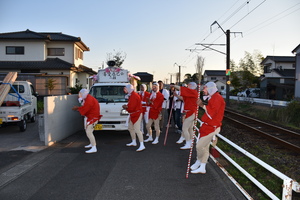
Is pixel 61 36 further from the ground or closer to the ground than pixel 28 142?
further from the ground

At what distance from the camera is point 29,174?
554 cm

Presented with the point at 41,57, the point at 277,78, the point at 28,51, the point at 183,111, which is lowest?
the point at 183,111

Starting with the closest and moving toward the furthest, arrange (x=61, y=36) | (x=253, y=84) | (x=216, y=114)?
(x=216, y=114) < (x=61, y=36) < (x=253, y=84)

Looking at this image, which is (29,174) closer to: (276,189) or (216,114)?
(216,114)

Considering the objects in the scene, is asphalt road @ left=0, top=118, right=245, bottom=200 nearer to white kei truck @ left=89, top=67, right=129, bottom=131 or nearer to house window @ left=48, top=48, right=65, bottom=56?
white kei truck @ left=89, top=67, right=129, bottom=131

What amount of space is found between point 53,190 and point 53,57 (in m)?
26.3

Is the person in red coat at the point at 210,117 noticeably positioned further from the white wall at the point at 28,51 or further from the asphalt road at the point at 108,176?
the white wall at the point at 28,51

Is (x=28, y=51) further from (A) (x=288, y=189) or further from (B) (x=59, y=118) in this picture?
(A) (x=288, y=189)

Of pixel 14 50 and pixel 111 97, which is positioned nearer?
pixel 111 97

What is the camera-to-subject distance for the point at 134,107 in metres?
7.42

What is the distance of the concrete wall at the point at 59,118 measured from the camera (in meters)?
7.93

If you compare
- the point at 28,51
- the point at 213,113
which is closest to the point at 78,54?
the point at 28,51

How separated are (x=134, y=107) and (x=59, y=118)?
2958mm

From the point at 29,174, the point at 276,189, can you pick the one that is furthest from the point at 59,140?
the point at 276,189
